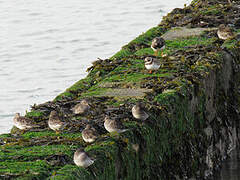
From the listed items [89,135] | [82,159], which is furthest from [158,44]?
[82,159]

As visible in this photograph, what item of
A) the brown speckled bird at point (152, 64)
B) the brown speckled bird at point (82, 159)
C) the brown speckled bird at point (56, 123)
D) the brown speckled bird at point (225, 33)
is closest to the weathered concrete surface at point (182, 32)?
the brown speckled bird at point (225, 33)

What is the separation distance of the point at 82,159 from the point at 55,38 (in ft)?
47.9

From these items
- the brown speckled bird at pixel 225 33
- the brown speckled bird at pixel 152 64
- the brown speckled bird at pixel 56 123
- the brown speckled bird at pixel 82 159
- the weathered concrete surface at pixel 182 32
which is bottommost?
the weathered concrete surface at pixel 182 32

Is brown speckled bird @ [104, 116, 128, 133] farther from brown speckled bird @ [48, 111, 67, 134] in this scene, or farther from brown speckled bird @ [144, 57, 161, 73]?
brown speckled bird @ [144, 57, 161, 73]

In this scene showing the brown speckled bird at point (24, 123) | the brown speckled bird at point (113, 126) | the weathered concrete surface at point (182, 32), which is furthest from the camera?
the weathered concrete surface at point (182, 32)

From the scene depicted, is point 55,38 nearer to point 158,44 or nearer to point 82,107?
point 158,44

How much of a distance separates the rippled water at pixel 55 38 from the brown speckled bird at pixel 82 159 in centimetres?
628

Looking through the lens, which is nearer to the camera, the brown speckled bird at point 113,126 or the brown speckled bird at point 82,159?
the brown speckled bird at point 82,159

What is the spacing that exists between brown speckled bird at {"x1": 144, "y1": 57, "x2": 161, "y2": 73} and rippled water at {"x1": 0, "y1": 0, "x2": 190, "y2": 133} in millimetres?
3862

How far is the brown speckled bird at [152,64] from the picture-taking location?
9.70 metres

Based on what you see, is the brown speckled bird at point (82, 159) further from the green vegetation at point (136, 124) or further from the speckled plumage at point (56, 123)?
the speckled plumage at point (56, 123)

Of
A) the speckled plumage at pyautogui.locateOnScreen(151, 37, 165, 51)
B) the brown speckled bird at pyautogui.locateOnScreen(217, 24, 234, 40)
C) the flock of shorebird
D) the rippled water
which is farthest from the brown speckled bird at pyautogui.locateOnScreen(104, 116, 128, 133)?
the rippled water

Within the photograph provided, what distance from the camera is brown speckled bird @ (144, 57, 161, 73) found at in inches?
382

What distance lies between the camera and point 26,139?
7.46 meters
